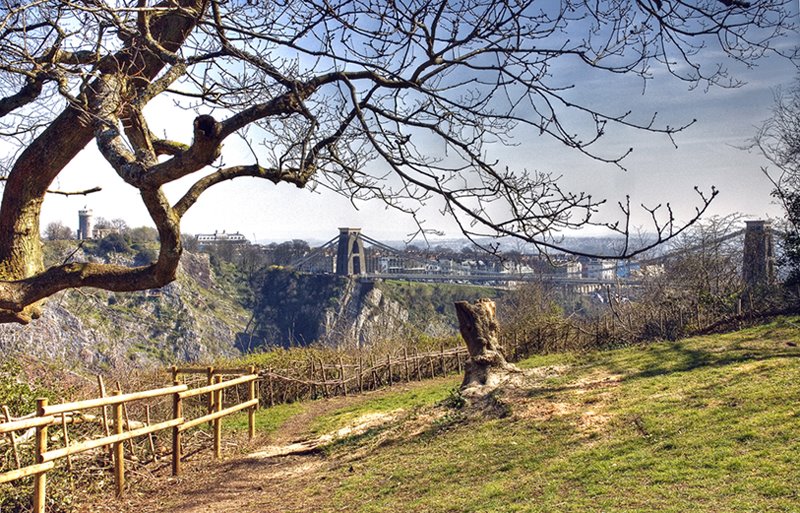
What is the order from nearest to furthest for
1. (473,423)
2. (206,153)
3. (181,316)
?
(206,153)
(473,423)
(181,316)

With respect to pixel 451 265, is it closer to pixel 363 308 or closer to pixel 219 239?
pixel 363 308

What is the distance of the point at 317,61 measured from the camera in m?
5.34

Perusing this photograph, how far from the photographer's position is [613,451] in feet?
20.7

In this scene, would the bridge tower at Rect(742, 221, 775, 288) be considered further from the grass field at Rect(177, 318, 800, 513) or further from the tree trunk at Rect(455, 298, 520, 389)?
the tree trunk at Rect(455, 298, 520, 389)

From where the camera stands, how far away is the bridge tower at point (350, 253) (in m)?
53.8

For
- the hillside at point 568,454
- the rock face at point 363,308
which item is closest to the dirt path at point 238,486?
the hillside at point 568,454

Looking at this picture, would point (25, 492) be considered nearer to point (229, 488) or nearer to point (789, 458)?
point (229, 488)

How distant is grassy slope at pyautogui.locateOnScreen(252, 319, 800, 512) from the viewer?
5.00 metres

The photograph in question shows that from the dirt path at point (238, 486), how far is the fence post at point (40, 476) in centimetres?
140

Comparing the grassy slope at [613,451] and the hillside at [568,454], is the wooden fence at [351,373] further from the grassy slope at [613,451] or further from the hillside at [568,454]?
the grassy slope at [613,451]

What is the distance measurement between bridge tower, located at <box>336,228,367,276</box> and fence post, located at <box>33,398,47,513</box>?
47313 millimetres

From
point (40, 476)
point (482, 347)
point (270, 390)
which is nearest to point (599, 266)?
point (270, 390)

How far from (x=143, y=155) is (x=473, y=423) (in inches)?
212

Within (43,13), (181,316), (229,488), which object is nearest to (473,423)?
(229,488)
